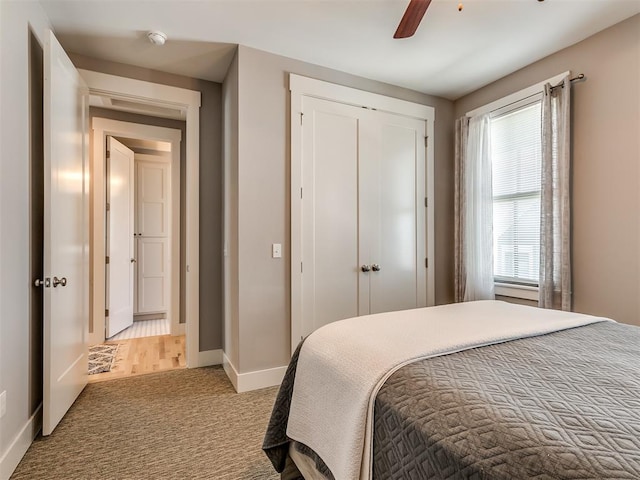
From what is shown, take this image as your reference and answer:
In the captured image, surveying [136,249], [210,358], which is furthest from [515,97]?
[136,249]

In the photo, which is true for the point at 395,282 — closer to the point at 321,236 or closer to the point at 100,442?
the point at 321,236

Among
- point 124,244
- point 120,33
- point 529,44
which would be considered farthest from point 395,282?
point 124,244

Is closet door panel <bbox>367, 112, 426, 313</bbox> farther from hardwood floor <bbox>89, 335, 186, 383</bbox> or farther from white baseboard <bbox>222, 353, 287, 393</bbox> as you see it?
hardwood floor <bbox>89, 335, 186, 383</bbox>

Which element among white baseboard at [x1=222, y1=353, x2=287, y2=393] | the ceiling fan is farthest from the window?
white baseboard at [x1=222, y1=353, x2=287, y2=393]

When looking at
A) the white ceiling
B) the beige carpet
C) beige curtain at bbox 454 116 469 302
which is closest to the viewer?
the beige carpet

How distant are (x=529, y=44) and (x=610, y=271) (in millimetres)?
1758

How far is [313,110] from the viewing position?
2.85 meters

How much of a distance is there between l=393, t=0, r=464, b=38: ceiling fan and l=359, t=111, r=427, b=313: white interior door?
4.20 feet

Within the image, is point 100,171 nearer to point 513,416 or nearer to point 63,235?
point 63,235

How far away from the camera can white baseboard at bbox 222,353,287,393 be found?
254 centimetres

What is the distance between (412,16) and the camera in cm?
167

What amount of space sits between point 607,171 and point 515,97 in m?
0.99

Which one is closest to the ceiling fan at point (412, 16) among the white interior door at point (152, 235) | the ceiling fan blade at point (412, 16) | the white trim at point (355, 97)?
the ceiling fan blade at point (412, 16)

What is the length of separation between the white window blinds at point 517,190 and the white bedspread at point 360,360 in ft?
4.47
